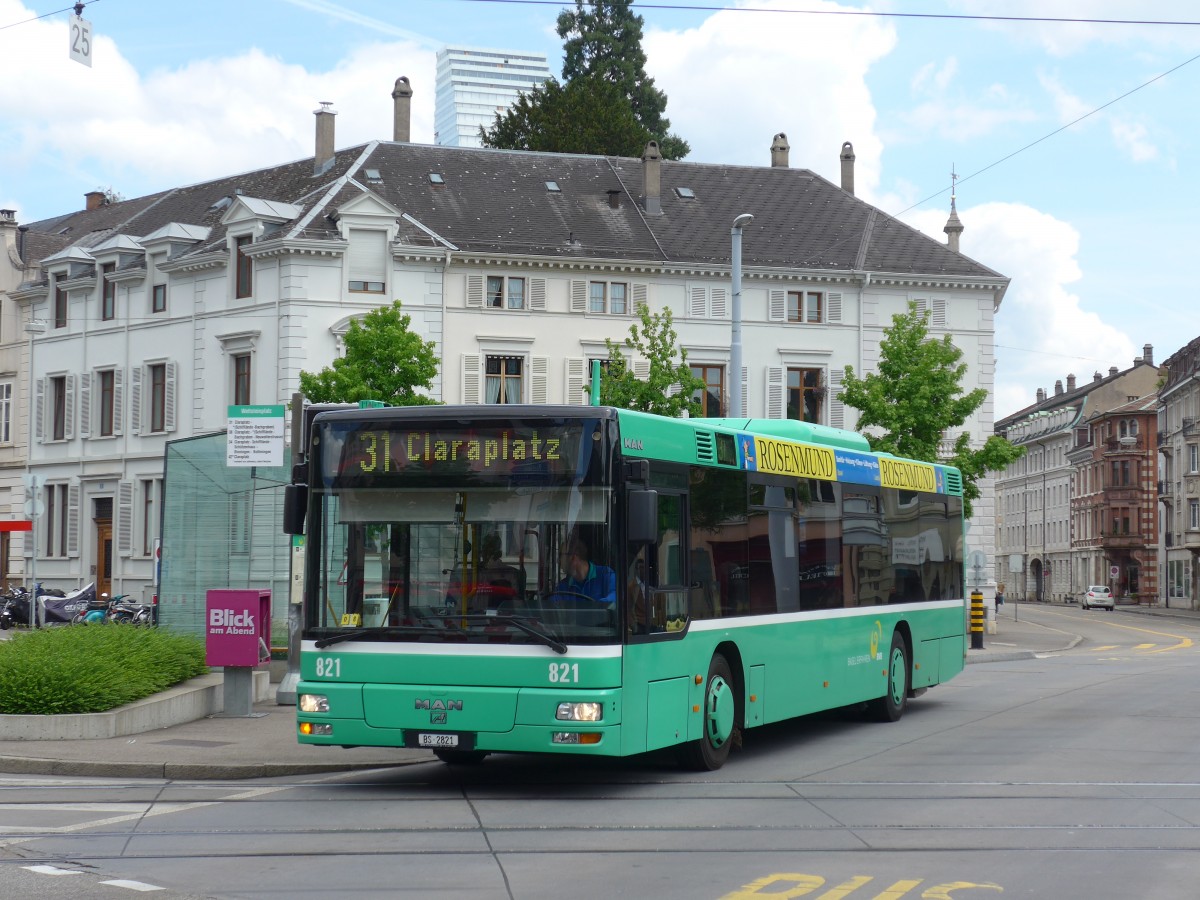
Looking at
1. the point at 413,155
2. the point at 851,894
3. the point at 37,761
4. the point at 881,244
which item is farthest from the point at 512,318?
the point at 851,894

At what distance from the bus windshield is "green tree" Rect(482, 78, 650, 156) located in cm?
4986

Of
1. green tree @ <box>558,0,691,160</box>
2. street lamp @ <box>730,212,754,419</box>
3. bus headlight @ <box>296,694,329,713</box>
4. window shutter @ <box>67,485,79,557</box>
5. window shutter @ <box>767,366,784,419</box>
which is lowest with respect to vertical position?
bus headlight @ <box>296,694,329,713</box>

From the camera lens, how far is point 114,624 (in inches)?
754

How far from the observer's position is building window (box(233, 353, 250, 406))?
49.3 meters

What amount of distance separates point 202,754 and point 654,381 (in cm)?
3008

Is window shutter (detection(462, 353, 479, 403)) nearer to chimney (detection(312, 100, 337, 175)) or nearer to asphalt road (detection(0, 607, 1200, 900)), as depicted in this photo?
chimney (detection(312, 100, 337, 175))

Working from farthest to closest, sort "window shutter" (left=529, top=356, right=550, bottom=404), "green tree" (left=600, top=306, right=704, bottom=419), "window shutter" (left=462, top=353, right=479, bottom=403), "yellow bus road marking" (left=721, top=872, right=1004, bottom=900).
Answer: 1. "window shutter" (left=529, top=356, right=550, bottom=404)
2. "window shutter" (left=462, top=353, right=479, bottom=403)
3. "green tree" (left=600, top=306, right=704, bottom=419)
4. "yellow bus road marking" (left=721, top=872, right=1004, bottom=900)

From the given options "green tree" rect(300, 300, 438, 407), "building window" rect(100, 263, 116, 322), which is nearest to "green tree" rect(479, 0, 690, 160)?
"building window" rect(100, 263, 116, 322)

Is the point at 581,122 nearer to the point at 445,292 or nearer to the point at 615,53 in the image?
the point at 615,53

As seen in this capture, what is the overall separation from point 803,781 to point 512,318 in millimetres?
37345

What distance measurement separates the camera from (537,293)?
165 ft

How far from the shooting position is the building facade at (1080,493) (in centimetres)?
A: 11638

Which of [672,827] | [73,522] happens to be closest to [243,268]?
[73,522]

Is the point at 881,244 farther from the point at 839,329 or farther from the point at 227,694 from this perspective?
the point at 227,694
